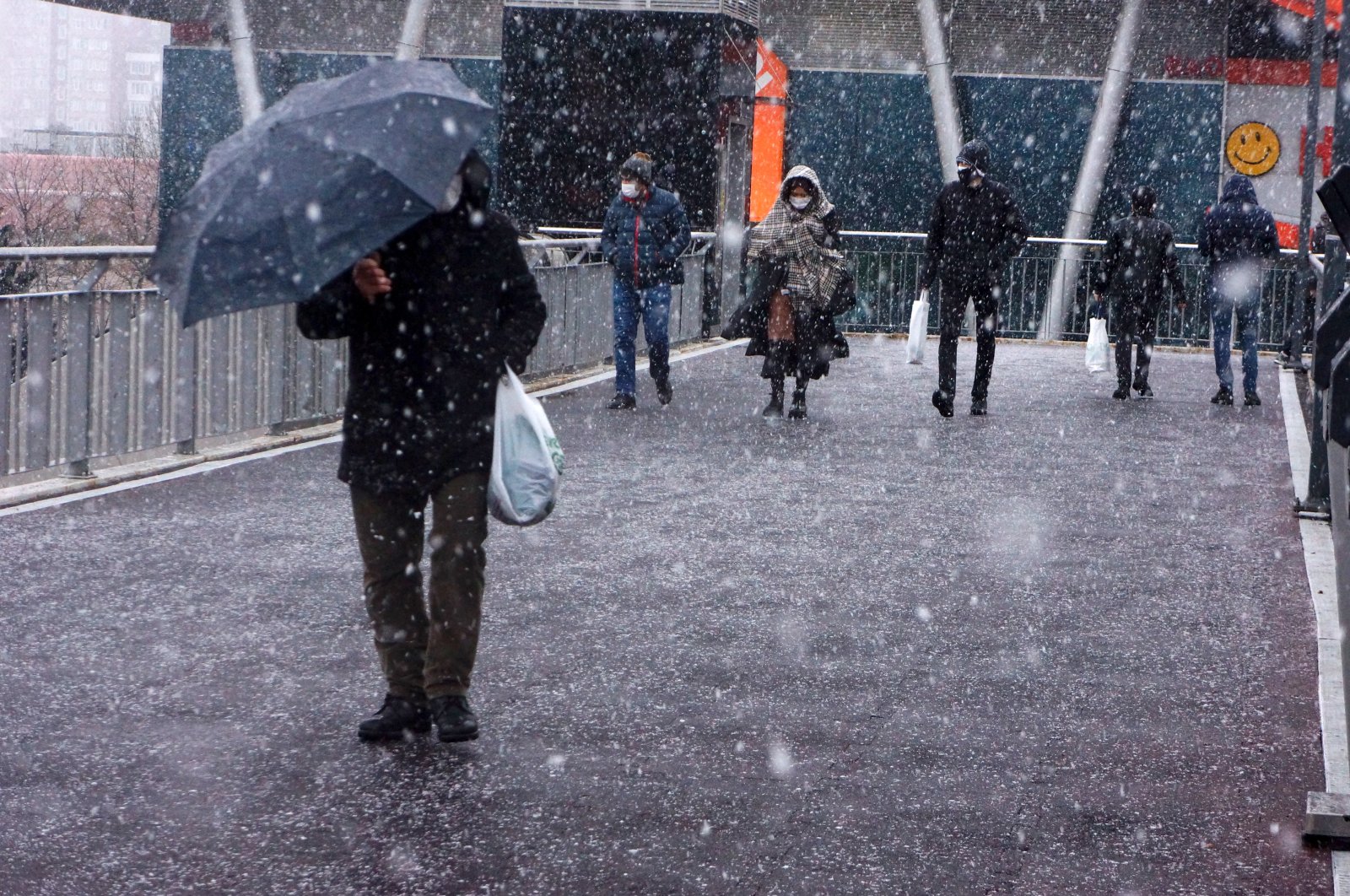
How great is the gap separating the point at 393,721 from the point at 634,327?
29.1 ft

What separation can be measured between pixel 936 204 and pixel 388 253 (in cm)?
859

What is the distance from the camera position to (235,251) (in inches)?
174

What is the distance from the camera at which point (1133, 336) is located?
1480 centimetres

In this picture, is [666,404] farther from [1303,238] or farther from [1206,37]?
[1206,37]

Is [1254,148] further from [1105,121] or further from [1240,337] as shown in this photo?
[1240,337]

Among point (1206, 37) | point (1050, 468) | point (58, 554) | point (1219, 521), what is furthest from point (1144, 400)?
point (1206, 37)

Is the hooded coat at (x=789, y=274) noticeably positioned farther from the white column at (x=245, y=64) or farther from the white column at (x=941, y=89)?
the white column at (x=245, y=64)

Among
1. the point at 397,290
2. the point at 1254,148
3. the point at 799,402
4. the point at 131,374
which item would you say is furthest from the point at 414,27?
the point at 397,290

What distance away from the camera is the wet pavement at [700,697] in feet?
13.7

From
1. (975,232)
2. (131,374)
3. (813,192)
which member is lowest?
(131,374)

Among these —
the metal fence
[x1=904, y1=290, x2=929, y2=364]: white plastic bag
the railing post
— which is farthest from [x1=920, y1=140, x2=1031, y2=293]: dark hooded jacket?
the metal fence

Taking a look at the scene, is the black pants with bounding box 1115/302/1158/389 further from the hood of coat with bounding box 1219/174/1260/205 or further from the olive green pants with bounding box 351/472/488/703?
the olive green pants with bounding box 351/472/488/703

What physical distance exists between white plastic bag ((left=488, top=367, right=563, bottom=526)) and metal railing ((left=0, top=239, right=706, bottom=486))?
3.51 m

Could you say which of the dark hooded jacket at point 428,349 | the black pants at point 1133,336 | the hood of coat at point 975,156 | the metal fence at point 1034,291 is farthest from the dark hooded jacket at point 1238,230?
the dark hooded jacket at point 428,349
